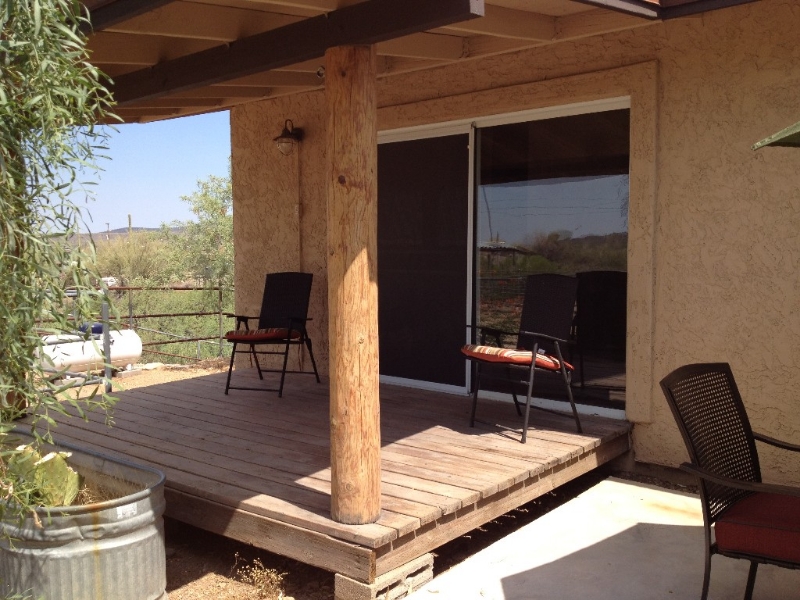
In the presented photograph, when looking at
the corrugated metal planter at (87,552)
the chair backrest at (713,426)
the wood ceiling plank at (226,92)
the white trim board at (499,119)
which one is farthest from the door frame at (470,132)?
the corrugated metal planter at (87,552)

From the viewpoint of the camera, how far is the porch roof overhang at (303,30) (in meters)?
3.13

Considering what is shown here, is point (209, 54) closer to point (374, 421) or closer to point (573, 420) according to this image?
point (374, 421)

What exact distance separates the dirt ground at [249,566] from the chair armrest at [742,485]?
65.0 inches

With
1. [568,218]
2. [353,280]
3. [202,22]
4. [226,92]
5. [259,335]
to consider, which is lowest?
[259,335]

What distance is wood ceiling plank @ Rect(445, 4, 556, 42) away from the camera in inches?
161

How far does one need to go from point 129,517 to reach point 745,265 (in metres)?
3.51

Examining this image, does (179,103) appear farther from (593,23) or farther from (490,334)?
(593,23)

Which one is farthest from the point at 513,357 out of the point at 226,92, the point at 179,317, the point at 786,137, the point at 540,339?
the point at 179,317

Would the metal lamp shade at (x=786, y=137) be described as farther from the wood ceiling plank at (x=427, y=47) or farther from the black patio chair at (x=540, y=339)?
the wood ceiling plank at (x=427, y=47)

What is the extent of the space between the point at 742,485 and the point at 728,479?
6cm

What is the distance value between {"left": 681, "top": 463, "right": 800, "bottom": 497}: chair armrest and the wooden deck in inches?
47.3

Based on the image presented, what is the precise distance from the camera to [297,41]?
3.57 meters

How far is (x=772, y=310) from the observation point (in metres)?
4.40

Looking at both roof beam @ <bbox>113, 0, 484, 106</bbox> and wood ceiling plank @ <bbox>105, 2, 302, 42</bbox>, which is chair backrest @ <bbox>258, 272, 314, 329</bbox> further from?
wood ceiling plank @ <bbox>105, 2, 302, 42</bbox>
